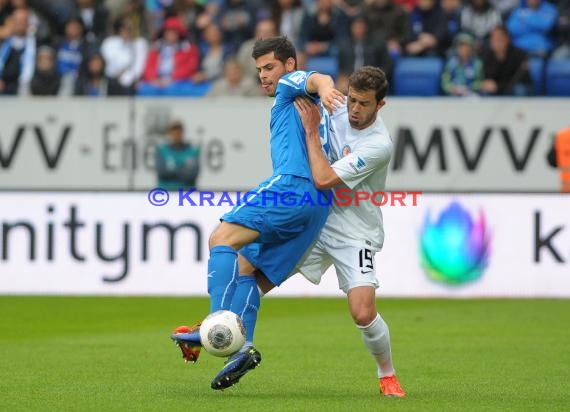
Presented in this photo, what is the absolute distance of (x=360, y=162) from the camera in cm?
746

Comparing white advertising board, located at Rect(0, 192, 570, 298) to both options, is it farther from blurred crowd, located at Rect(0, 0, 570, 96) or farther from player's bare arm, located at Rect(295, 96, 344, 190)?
player's bare arm, located at Rect(295, 96, 344, 190)

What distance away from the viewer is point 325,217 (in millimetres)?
7648

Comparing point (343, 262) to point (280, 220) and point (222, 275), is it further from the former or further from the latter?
point (222, 275)

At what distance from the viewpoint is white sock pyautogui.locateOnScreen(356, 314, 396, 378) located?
7457mm

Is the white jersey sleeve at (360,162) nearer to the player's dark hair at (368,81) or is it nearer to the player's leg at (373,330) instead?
the player's dark hair at (368,81)

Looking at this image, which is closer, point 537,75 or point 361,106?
point 361,106

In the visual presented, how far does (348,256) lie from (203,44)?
11.9m

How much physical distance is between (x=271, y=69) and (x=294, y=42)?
1070 centimetres

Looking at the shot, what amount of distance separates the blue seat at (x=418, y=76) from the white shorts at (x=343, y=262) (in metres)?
10.3

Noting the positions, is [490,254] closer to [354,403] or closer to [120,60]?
[120,60]

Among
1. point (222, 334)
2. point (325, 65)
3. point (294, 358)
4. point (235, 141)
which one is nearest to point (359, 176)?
point (222, 334)

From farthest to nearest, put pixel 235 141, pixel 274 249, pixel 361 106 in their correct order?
pixel 235 141
pixel 274 249
pixel 361 106

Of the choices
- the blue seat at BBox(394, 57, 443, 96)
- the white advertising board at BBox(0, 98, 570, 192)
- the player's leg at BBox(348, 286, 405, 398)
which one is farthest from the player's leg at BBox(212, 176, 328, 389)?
the blue seat at BBox(394, 57, 443, 96)

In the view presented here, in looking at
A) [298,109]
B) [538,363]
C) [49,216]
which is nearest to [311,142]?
[298,109]
